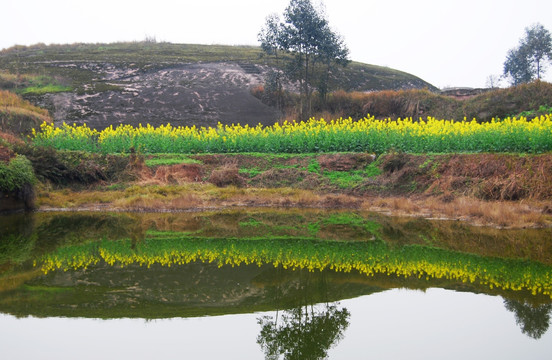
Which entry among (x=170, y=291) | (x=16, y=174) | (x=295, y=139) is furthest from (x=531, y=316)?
(x=295, y=139)

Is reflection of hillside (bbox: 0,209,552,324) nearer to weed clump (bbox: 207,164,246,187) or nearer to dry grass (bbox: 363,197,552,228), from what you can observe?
dry grass (bbox: 363,197,552,228)

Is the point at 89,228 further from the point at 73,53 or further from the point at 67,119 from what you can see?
the point at 73,53

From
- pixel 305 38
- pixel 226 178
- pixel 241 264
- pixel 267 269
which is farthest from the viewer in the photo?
pixel 305 38

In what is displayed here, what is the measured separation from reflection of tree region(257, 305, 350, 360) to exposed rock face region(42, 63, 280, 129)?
23796mm

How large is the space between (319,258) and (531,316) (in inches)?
151

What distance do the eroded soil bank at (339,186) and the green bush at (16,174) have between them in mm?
1019

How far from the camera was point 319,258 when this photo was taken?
8555 mm

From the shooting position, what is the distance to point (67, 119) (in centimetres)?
2698

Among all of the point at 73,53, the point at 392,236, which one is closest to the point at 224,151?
the point at 392,236

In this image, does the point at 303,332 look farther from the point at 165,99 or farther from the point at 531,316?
the point at 165,99

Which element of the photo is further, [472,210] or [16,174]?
[16,174]

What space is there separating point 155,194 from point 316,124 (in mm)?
9281

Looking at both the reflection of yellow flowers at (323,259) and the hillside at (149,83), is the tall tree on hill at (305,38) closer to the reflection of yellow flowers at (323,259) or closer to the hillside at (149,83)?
the hillside at (149,83)

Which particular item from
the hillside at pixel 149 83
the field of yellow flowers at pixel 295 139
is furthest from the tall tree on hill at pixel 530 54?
the field of yellow flowers at pixel 295 139
